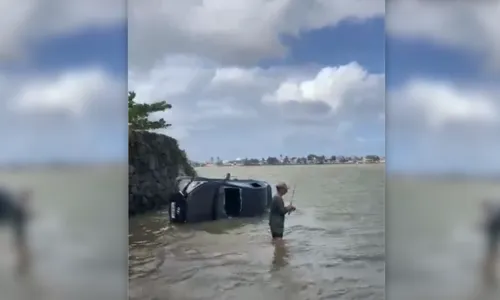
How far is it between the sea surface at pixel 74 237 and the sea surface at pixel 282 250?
0.09 m

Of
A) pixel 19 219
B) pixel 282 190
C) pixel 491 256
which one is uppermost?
pixel 282 190

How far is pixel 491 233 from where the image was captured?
2377 millimetres

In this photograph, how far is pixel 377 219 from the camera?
239cm

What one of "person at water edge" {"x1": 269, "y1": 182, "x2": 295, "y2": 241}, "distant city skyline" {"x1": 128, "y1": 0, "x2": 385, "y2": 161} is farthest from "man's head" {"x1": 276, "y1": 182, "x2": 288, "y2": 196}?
"distant city skyline" {"x1": 128, "y1": 0, "x2": 385, "y2": 161}

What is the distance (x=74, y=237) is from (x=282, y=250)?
2.84 ft

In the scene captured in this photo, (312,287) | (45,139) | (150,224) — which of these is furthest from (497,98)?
(45,139)

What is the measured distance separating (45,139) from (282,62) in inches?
40.8

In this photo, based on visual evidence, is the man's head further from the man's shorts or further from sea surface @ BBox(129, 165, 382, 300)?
the man's shorts

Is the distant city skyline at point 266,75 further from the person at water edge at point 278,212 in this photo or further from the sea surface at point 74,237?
the sea surface at point 74,237

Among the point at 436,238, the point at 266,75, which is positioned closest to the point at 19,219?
the point at 266,75

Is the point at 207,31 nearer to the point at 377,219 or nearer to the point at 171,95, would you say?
the point at 171,95

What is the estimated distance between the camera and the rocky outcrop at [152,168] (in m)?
2.37

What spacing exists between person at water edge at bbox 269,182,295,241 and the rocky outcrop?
Result: 0.36 metres

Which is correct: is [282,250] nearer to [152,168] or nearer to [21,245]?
[152,168]
